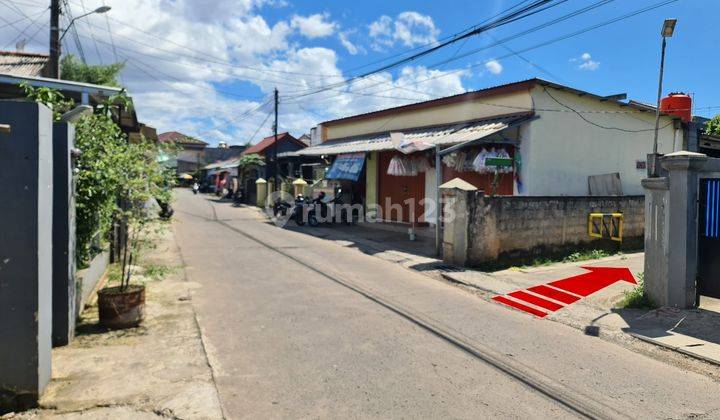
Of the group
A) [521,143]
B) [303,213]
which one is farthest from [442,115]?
[303,213]

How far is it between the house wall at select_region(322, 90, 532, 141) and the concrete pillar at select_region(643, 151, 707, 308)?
6.58 m

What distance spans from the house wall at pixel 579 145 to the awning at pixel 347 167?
665cm

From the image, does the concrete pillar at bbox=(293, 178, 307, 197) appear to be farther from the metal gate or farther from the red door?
the metal gate

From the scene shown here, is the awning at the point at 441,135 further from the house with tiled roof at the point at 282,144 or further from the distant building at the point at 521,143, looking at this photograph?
the house with tiled roof at the point at 282,144

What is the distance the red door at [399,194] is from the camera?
17453 millimetres

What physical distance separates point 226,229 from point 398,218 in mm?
6386

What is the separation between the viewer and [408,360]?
5.09 meters

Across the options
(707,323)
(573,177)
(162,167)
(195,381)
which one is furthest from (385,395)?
(573,177)

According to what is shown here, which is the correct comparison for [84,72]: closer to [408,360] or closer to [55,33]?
[55,33]

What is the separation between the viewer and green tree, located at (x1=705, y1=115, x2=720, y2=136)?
18.0 m

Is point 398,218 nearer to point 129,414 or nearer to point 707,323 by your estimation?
point 707,323

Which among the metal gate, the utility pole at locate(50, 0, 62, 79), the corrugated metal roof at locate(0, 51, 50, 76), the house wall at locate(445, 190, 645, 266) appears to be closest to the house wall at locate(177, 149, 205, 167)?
the corrugated metal roof at locate(0, 51, 50, 76)

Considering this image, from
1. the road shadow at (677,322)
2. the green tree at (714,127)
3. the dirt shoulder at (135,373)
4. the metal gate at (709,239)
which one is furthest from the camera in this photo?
the green tree at (714,127)

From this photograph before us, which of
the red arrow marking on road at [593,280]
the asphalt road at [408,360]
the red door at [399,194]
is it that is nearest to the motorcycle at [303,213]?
the red door at [399,194]
